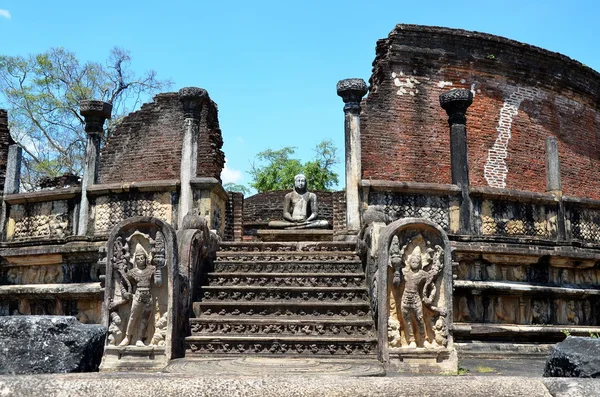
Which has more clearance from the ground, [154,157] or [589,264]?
[154,157]

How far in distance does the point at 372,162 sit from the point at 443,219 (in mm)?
5857

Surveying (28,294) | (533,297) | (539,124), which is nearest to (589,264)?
(533,297)

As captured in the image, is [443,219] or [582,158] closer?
[443,219]

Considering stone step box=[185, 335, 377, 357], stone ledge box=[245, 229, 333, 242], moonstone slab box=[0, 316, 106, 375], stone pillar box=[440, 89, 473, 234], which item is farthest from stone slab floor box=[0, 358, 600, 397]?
stone ledge box=[245, 229, 333, 242]

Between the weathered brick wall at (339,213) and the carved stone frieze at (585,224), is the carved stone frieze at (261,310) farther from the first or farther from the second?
the carved stone frieze at (585,224)

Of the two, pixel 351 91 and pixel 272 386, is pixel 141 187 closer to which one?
pixel 351 91

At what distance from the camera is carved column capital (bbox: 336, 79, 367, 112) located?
902 cm

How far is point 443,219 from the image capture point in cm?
850

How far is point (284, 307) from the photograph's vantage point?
676cm

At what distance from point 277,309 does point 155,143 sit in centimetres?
1084

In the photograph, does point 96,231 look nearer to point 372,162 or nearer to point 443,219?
point 443,219

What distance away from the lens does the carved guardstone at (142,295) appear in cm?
588

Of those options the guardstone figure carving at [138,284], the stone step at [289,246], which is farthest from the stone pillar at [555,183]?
the guardstone figure carving at [138,284]

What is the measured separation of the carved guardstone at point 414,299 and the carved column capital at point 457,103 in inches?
140
